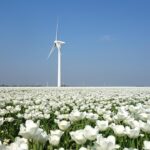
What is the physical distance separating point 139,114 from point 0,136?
2.38m

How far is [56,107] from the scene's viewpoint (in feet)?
36.9

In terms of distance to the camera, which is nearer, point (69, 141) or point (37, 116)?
point (69, 141)

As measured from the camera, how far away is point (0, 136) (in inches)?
259

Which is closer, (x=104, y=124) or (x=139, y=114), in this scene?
(x=104, y=124)

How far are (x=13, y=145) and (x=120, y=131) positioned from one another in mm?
1843

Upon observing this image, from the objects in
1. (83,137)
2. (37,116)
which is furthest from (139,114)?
(83,137)

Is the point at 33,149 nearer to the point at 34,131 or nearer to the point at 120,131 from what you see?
the point at 34,131

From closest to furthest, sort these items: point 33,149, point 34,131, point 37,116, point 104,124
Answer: point 34,131
point 33,149
point 104,124
point 37,116

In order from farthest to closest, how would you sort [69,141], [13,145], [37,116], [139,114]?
[37,116] < [139,114] < [69,141] < [13,145]

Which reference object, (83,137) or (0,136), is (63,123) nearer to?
(83,137)

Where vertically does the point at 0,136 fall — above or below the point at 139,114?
below

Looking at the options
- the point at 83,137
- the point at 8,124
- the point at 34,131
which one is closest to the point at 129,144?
the point at 83,137

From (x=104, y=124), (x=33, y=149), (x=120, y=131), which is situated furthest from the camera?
(x=104, y=124)

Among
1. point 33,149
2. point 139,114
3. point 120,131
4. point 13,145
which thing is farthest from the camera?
point 139,114
